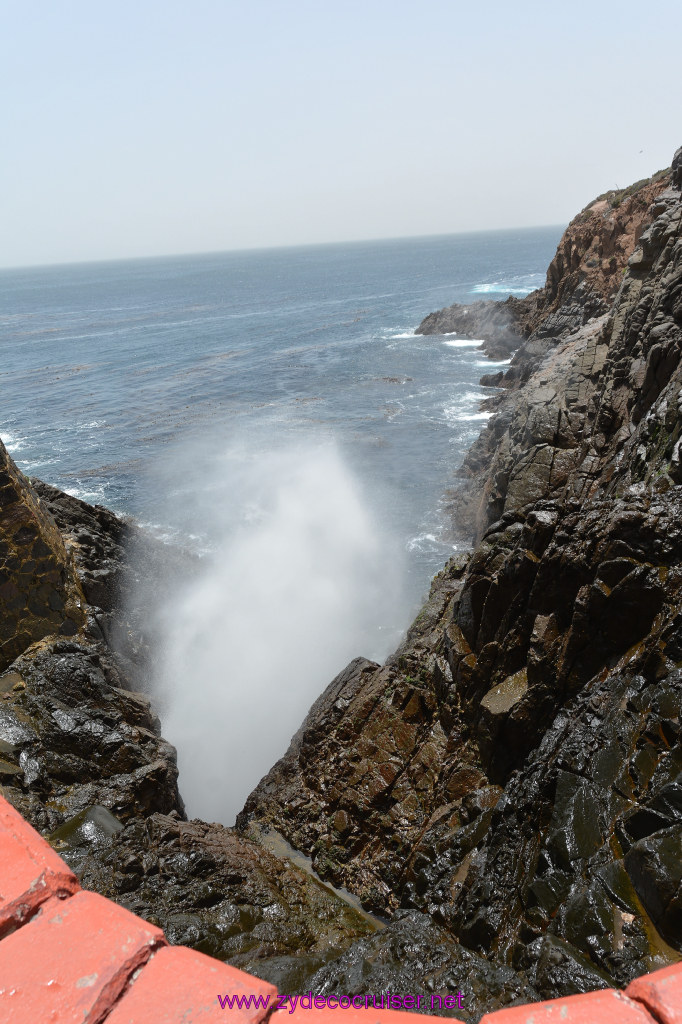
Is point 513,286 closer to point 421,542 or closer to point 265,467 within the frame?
point 265,467

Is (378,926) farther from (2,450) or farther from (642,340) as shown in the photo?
(642,340)

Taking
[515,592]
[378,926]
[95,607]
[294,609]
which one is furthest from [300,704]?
[515,592]

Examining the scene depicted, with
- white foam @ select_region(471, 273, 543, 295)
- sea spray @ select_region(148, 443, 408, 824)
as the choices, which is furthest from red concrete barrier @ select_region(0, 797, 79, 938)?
white foam @ select_region(471, 273, 543, 295)

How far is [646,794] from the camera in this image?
633cm

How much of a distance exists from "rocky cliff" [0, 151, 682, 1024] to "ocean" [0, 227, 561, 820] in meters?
4.74

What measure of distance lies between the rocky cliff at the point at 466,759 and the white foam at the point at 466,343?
45843mm

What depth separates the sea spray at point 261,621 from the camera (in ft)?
57.1

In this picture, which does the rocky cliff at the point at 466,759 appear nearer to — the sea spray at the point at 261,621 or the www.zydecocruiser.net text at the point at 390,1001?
the www.zydecocruiser.net text at the point at 390,1001

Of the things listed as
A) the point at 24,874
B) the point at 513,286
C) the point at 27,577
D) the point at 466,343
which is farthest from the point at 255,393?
the point at 513,286

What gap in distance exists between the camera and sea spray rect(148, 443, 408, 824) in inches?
685

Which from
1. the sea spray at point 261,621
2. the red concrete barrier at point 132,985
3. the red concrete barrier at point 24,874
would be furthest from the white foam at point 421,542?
the red concrete barrier at point 132,985

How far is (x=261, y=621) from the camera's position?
22.3 meters

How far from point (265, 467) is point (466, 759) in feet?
89.2

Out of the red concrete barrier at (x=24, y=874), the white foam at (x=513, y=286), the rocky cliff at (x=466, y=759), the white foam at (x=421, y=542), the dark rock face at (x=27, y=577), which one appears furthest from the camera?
the white foam at (x=513, y=286)
